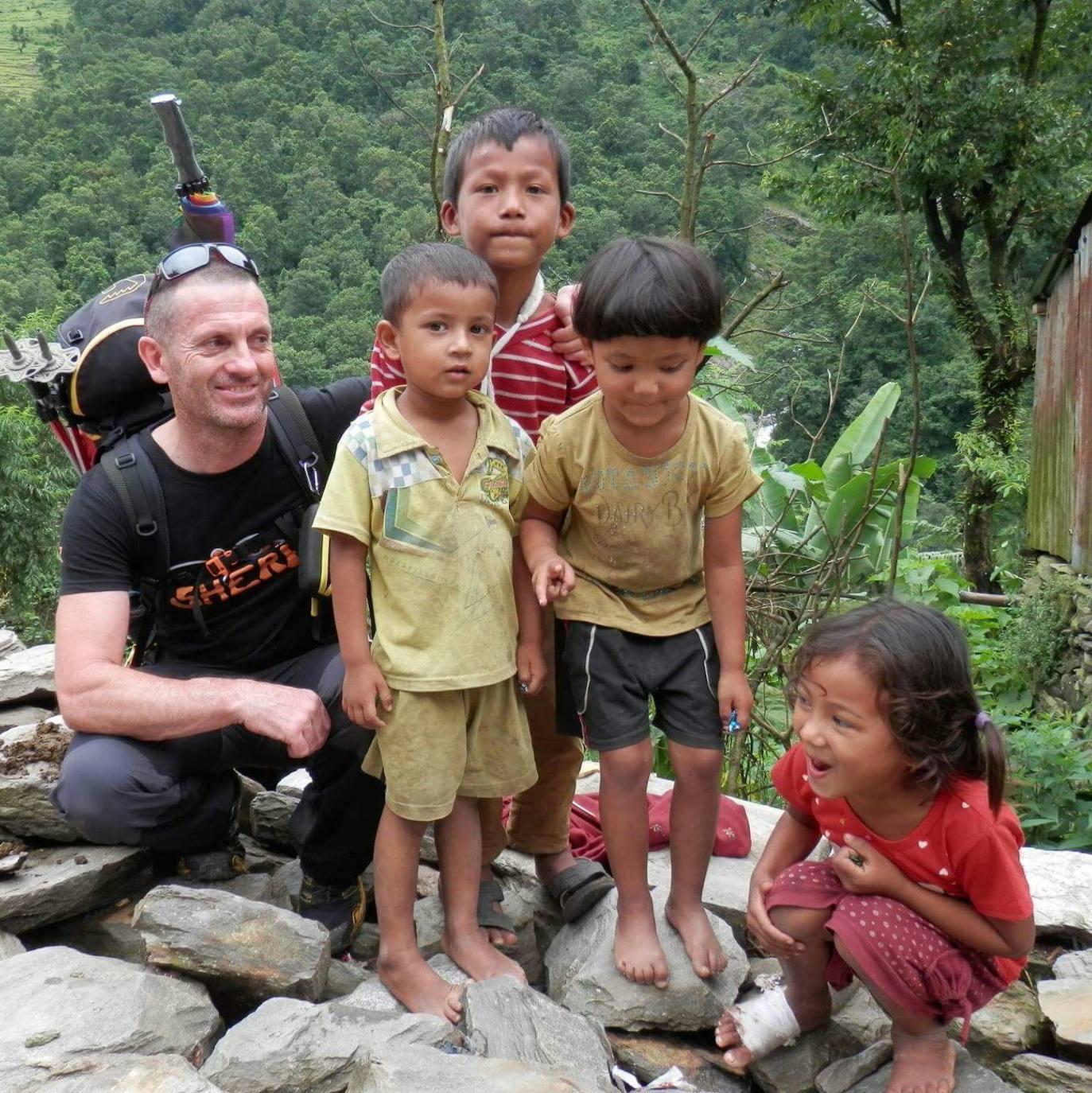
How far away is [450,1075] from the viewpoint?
186cm

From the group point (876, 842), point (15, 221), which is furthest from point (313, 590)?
point (15, 221)

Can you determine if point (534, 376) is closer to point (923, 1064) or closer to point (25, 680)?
point (923, 1064)

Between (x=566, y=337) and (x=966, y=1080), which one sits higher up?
(x=566, y=337)

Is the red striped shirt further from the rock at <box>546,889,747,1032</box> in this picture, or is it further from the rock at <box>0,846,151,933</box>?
the rock at <box>0,846,151,933</box>

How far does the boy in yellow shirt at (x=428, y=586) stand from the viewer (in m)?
2.24

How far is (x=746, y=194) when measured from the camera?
21.9 meters

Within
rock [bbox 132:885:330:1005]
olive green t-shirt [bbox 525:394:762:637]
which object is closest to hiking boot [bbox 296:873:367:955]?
rock [bbox 132:885:330:1005]

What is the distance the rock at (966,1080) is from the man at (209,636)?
1217mm

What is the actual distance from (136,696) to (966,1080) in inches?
75.1

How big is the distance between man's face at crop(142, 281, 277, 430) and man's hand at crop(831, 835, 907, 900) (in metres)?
1.67

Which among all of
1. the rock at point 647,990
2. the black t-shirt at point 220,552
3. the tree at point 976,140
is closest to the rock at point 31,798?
the black t-shirt at point 220,552

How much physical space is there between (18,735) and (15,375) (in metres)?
1.01

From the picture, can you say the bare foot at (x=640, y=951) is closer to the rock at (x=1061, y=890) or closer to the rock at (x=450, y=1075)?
the rock at (x=450, y=1075)

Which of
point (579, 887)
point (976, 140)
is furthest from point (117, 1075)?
point (976, 140)
